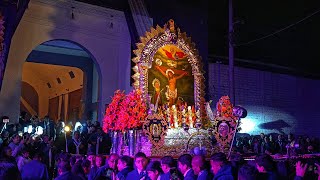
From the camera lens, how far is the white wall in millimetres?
12320

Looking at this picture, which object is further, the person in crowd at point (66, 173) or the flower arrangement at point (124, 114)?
the flower arrangement at point (124, 114)

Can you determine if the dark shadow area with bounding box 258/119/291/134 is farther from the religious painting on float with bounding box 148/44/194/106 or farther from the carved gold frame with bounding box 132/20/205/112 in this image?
the religious painting on float with bounding box 148/44/194/106

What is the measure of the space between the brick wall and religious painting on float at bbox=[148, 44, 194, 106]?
3.05 m

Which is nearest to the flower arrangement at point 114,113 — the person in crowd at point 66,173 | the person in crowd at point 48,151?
the person in crowd at point 48,151

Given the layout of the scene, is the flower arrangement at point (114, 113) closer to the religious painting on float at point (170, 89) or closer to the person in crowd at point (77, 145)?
the religious painting on float at point (170, 89)

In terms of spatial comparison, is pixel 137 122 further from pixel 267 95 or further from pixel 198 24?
pixel 267 95

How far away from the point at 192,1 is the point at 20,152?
916 cm

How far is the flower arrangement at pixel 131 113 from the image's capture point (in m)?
10.2

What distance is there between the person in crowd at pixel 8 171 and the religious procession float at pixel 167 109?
4890mm

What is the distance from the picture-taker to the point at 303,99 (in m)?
20.3

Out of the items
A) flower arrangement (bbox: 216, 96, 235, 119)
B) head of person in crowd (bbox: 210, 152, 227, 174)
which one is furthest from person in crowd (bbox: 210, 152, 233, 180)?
flower arrangement (bbox: 216, 96, 235, 119)

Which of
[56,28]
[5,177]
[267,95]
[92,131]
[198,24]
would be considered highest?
[198,24]

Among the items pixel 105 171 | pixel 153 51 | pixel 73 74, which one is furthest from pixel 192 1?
pixel 105 171

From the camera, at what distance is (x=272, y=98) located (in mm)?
18875
